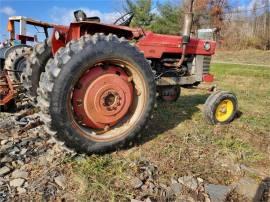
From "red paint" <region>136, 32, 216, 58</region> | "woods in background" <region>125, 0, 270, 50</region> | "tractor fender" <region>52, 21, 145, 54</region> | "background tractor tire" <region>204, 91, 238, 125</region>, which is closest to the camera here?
"tractor fender" <region>52, 21, 145, 54</region>

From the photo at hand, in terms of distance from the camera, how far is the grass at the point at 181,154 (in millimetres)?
2871

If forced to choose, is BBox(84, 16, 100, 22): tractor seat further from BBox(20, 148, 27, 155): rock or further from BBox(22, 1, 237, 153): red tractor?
BBox(20, 148, 27, 155): rock

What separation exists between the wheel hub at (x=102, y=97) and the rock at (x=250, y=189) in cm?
143

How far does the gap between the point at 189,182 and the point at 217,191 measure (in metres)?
0.27

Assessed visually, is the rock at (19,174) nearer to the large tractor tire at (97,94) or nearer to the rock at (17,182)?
the rock at (17,182)

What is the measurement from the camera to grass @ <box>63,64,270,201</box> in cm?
287

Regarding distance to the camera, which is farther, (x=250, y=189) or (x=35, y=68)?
(x=35, y=68)

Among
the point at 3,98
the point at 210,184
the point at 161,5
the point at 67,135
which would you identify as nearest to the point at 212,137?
the point at 210,184

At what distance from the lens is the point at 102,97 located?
3.40 meters

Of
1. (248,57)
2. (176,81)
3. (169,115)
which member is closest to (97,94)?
(176,81)

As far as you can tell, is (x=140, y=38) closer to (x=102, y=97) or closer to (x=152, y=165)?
(x=102, y=97)

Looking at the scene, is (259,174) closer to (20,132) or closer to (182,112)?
(182,112)

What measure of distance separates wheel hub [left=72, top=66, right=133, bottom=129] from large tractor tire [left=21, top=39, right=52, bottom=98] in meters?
1.41

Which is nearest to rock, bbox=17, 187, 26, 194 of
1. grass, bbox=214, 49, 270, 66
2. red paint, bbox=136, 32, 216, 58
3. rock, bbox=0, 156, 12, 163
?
rock, bbox=0, 156, 12, 163
